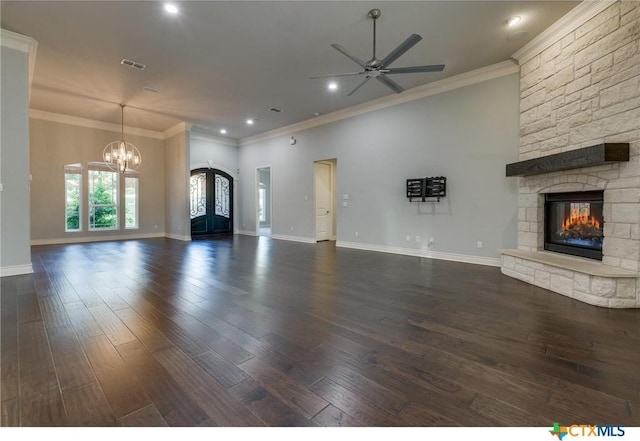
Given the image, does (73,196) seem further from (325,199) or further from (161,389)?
(161,389)

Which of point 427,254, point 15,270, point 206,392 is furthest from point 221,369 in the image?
point 427,254

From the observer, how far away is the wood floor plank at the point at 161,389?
1.37 m

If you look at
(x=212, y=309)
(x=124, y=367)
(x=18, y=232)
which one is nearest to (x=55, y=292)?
(x=18, y=232)

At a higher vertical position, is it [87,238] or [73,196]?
[73,196]

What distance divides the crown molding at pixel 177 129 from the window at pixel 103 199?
190cm

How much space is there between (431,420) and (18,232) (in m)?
5.53

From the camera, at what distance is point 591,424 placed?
1361 mm

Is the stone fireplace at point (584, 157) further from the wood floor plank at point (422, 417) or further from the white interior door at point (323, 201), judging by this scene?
the white interior door at point (323, 201)

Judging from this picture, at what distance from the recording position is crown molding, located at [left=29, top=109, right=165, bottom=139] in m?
7.29

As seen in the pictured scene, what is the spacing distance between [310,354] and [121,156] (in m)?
7.76

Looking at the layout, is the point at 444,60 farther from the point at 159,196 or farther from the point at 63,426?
the point at 159,196

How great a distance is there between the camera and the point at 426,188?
222 inches

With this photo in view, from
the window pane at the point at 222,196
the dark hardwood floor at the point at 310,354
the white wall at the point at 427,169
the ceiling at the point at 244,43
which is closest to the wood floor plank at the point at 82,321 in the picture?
the dark hardwood floor at the point at 310,354

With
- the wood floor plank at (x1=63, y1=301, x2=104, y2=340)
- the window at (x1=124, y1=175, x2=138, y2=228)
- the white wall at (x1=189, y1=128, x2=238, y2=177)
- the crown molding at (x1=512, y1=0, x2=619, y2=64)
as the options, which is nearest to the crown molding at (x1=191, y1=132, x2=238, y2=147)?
the white wall at (x1=189, y1=128, x2=238, y2=177)
